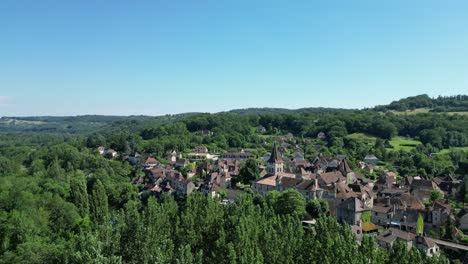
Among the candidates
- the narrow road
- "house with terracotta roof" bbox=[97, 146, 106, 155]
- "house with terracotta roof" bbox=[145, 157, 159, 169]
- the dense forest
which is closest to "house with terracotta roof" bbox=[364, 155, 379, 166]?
the dense forest

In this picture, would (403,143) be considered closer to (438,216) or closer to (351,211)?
(438,216)

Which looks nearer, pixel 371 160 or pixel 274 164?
pixel 274 164

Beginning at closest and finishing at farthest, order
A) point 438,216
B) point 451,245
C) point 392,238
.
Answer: point 392,238
point 451,245
point 438,216

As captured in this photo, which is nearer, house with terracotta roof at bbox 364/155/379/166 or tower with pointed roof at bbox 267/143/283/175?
tower with pointed roof at bbox 267/143/283/175

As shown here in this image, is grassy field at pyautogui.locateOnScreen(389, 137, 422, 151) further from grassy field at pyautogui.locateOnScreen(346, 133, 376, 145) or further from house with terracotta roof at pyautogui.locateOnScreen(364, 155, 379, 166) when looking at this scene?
house with terracotta roof at pyautogui.locateOnScreen(364, 155, 379, 166)

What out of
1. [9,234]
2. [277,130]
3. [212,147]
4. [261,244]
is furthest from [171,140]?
[261,244]

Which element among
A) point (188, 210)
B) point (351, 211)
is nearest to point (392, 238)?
point (351, 211)
